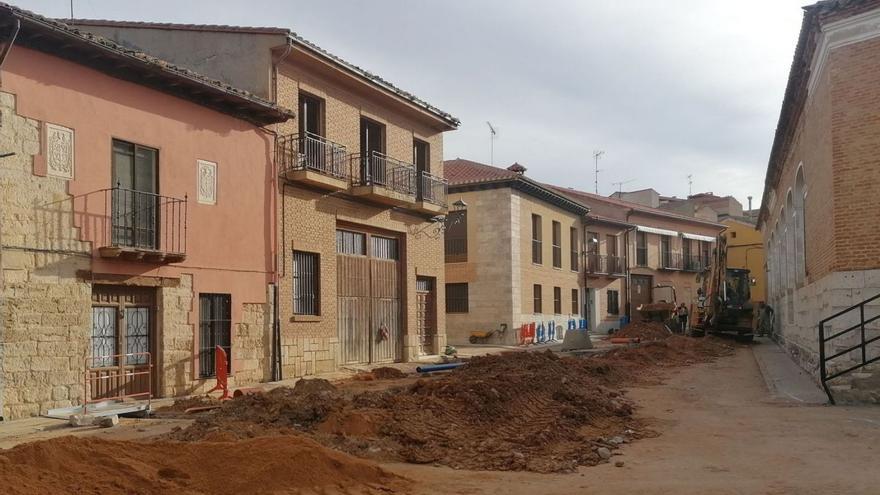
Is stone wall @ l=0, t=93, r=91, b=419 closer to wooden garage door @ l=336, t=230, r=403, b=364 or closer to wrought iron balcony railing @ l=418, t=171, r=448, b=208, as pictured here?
wooden garage door @ l=336, t=230, r=403, b=364

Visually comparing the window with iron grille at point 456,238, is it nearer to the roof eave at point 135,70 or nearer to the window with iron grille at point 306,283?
the window with iron grille at point 306,283

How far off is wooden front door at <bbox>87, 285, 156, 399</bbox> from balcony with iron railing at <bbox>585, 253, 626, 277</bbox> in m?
27.7

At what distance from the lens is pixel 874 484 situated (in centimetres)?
670

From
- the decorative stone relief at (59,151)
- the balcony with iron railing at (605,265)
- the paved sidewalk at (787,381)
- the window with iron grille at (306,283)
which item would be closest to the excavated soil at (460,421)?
the paved sidewalk at (787,381)

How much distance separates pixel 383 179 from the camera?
19.8 metres

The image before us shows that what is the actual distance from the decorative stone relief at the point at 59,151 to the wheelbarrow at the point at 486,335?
20211 millimetres

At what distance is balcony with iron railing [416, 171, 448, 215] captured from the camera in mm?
21469

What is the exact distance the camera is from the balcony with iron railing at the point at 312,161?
53.9 feet

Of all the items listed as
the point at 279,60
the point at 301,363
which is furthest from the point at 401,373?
the point at 279,60

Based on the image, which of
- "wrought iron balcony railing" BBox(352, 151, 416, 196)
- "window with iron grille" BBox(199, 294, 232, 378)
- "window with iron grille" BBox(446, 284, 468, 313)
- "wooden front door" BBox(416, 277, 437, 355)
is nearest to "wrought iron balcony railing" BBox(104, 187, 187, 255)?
"window with iron grille" BBox(199, 294, 232, 378)

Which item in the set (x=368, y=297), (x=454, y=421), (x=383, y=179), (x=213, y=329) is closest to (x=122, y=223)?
(x=213, y=329)

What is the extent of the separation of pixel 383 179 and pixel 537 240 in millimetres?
14140

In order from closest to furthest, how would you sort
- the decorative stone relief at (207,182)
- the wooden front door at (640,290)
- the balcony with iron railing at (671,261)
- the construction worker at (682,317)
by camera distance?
the decorative stone relief at (207,182), the construction worker at (682,317), the wooden front door at (640,290), the balcony with iron railing at (671,261)

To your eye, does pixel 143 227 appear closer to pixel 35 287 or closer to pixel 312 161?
pixel 35 287
